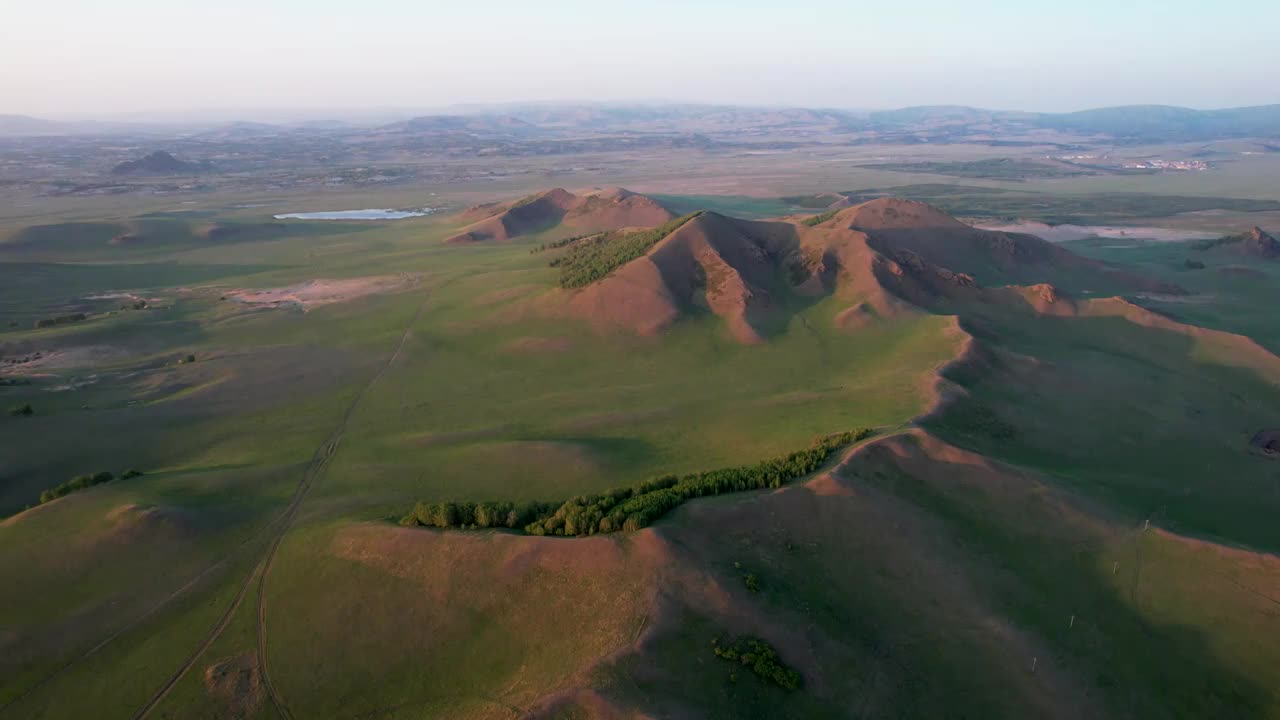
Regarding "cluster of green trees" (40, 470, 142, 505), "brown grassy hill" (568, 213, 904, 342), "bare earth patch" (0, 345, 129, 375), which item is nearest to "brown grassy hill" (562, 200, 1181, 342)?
"brown grassy hill" (568, 213, 904, 342)

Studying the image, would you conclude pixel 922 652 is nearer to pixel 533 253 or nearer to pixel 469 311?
pixel 469 311

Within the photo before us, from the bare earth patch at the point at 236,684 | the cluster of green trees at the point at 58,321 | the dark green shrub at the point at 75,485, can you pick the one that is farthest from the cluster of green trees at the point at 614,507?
the cluster of green trees at the point at 58,321

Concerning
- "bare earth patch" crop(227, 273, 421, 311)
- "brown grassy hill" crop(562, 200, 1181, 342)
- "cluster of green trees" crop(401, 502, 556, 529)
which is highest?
"brown grassy hill" crop(562, 200, 1181, 342)

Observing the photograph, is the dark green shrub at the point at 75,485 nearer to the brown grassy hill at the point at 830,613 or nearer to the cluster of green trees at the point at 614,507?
the brown grassy hill at the point at 830,613

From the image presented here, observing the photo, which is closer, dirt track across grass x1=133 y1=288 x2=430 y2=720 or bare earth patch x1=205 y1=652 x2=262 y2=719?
bare earth patch x1=205 y1=652 x2=262 y2=719

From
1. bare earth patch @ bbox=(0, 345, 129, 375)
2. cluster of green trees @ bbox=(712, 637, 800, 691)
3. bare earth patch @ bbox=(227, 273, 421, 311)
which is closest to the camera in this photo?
cluster of green trees @ bbox=(712, 637, 800, 691)

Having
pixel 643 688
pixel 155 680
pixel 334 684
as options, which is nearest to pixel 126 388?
pixel 155 680

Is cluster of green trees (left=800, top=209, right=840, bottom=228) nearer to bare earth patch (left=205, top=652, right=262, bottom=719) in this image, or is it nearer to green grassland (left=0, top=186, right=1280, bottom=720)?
green grassland (left=0, top=186, right=1280, bottom=720)
